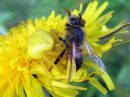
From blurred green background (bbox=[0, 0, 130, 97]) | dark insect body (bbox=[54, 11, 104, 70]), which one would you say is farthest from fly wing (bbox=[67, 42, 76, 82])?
blurred green background (bbox=[0, 0, 130, 97])

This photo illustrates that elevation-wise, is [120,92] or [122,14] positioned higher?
[122,14]

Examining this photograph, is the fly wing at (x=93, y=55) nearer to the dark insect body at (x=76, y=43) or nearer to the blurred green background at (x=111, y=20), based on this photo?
the dark insect body at (x=76, y=43)

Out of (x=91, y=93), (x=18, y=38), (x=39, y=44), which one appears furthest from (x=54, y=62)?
(x=91, y=93)

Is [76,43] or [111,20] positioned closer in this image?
[76,43]

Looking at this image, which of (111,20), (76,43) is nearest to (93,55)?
(76,43)

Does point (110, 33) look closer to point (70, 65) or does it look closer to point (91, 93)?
point (70, 65)

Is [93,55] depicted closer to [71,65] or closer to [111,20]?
[71,65]
